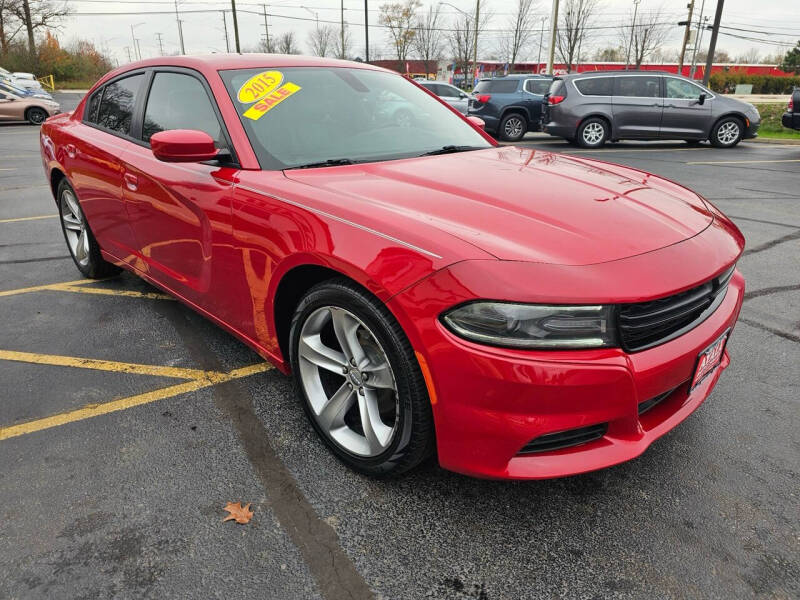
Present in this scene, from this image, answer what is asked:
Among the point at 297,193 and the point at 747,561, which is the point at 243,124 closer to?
the point at 297,193

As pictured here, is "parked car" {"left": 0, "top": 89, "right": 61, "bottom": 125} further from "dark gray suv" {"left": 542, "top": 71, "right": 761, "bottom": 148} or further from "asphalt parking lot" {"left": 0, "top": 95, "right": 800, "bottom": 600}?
"asphalt parking lot" {"left": 0, "top": 95, "right": 800, "bottom": 600}

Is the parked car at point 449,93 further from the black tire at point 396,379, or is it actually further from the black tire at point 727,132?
the black tire at point 396,379

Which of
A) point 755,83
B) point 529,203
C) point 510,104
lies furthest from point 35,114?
point 755,83

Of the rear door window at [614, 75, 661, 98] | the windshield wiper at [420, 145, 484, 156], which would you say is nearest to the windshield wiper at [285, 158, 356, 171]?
the windshield wiper at [420, 145, 484, 156]

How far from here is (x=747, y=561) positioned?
1.84 metres

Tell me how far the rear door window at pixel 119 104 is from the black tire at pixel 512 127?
39.2 ft

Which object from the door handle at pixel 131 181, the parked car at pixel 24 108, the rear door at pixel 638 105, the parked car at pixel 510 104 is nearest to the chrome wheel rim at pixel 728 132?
the rear door at pixel 638 105

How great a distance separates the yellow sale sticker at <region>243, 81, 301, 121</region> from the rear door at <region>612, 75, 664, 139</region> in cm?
1172

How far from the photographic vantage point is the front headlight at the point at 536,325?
5.49 feet

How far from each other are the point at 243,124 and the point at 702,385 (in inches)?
87.6

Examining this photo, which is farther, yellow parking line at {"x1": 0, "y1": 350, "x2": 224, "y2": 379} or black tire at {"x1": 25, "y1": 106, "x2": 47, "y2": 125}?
black tire at {"x1": 25, "y1": 106, "x2": 47, "y2": 125}

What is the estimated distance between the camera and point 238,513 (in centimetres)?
206

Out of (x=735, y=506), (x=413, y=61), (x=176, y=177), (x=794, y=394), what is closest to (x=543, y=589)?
(x=735, y=506)

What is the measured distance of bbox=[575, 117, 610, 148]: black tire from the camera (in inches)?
508
